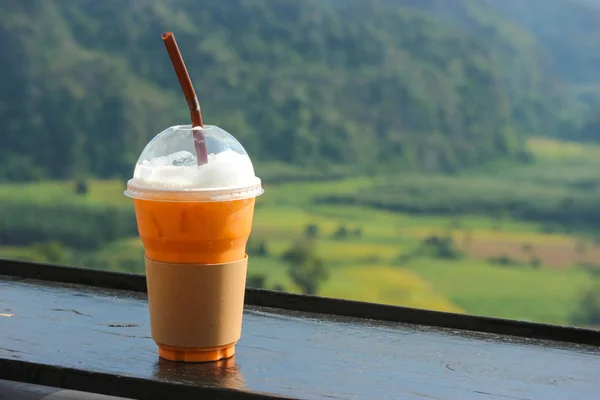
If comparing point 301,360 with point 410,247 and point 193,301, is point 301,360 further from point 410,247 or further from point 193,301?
point 410,247

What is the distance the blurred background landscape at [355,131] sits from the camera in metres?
16.0

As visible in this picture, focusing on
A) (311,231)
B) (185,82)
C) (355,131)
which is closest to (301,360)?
(185,82)

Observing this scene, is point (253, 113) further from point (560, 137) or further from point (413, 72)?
point (560, 137)

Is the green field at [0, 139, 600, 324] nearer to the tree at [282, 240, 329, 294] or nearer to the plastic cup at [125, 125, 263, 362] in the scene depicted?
the tree at [282, 240, 329, 294]

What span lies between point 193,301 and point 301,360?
0.14 meters

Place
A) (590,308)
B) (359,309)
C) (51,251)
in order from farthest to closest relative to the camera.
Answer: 1. (590,308)
2. (51,251)
3. (359,309)

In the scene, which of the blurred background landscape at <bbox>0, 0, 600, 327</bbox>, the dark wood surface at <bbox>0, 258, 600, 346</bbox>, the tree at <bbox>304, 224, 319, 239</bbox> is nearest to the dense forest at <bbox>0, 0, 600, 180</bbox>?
the blurred background landscape at <bbox>0, 0, 600, 327</bbox>

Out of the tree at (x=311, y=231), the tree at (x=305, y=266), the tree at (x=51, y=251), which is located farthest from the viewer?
the tree at (x=305, y=266)

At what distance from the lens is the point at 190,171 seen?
3.02 feet

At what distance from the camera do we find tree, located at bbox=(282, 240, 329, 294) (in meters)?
17.2

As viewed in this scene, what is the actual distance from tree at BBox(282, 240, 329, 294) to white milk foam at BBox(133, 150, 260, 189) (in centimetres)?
1599

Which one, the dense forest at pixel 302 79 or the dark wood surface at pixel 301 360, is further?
the dense forest at pixel 302 79

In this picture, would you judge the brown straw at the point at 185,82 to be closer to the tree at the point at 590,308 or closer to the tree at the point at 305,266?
the tree at the point at 305,266

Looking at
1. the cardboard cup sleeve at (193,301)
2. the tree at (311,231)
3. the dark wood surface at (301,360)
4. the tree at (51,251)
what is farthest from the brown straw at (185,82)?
the tree at (311,231)
